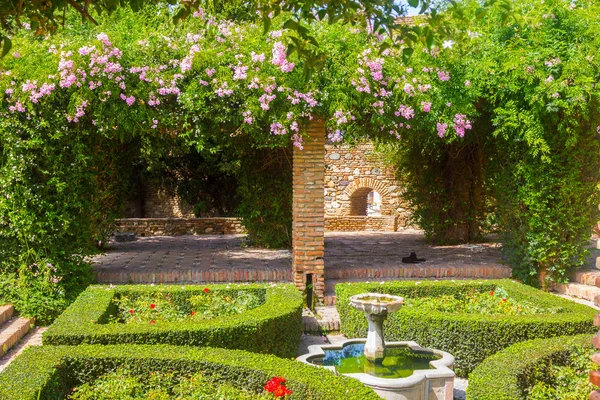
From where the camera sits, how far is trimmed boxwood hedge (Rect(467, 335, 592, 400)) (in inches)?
182

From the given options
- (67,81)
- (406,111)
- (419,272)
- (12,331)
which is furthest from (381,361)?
(67,81)

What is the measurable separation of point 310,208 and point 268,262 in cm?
223

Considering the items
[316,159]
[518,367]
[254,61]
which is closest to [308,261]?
[316,159]

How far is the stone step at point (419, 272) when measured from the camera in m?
10.4

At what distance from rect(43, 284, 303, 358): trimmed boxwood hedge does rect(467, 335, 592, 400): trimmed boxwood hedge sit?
7.00 feet

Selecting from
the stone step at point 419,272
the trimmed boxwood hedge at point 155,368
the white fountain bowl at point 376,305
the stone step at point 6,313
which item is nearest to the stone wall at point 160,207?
the stone step at point 419,272

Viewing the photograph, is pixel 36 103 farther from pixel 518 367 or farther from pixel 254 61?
pixel 518 367

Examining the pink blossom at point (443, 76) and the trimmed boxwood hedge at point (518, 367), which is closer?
the trimmed boxwood hedge at point (518, 367)

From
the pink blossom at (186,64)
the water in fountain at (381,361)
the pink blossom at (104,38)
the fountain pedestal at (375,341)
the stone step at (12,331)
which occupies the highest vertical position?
the pink blossom at (104,38)

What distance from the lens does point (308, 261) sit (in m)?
9.32

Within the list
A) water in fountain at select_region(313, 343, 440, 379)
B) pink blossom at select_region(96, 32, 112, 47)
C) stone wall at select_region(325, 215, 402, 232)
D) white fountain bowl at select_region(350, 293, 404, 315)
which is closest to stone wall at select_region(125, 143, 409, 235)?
stone wall at select_region(325, 215, 402, 232)

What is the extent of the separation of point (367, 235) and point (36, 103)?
9.64 m

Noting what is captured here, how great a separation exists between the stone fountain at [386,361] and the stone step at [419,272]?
3756mm

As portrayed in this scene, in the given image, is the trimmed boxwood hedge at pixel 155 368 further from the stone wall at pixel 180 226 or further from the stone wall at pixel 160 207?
the stone wall at pixel 160 207
